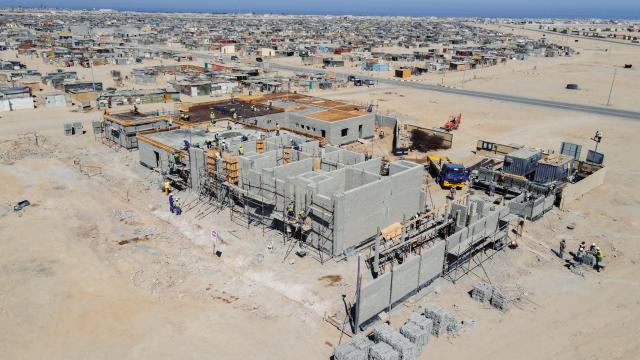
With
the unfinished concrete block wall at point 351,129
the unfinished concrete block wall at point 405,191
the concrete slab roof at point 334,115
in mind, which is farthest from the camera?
the concrete slab roof at point 334,115

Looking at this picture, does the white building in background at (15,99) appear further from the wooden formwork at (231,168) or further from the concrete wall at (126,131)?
the wooden formwork at (231,168)

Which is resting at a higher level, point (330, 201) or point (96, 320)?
point (330, 201)

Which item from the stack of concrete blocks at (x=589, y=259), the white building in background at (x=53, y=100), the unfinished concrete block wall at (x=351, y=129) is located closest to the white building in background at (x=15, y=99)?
the white building in background at (x=53, y=100)

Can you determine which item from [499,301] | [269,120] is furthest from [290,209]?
[269,120]

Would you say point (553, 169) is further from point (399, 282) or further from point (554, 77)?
point (554, 77)

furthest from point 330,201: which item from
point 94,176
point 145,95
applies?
point 145,95

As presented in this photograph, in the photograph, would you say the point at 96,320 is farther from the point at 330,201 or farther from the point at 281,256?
the point at 330,201

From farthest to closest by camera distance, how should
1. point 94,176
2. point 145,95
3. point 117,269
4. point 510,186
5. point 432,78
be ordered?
point 432,78, point 145,95, point 94,176, point 510,186, point 117,269

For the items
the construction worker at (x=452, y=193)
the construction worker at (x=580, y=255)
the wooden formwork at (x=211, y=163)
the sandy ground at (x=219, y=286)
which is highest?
the wooden formwork at (x=211, y=163)
